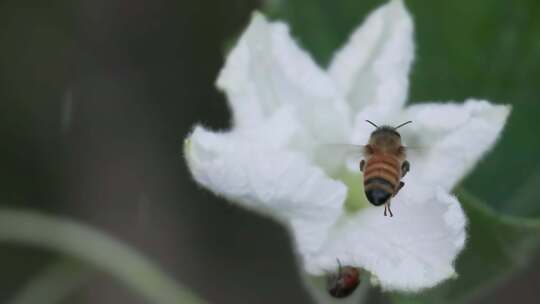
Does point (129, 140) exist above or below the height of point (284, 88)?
above

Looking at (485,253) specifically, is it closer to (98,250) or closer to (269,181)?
(269,181)

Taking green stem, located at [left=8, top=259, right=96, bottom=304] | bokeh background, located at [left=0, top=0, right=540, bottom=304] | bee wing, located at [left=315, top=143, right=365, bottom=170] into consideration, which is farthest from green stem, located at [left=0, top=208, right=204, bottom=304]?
bokeh background, located at [left=0, top=0, right=540, bottom=304]

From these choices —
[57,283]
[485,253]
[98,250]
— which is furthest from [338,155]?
[57,283]

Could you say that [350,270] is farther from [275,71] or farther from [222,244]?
[222,244]

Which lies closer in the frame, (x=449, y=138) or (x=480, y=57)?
(x=449, y=138)

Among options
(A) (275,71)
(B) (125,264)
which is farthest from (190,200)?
(A) (275,71)

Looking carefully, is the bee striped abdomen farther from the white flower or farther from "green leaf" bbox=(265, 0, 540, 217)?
"green leaf" bbox=(265, 0, 540, 217)

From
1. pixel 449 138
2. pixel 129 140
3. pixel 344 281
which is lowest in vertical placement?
pixel 344 281

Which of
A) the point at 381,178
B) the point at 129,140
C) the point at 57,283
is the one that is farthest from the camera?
the point at 129,140
